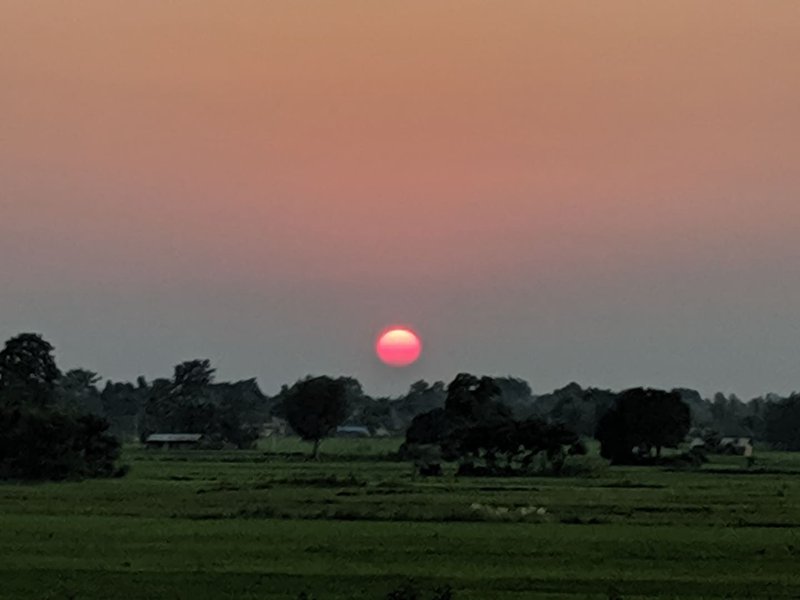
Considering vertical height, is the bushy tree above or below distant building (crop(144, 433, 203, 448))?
above

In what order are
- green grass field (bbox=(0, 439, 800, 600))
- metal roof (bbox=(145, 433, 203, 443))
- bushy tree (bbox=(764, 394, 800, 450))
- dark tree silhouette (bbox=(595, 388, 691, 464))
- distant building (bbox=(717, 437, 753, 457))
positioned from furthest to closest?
bushy tree (bbox=(764, 394, 800, 450))
metal roof (bbox=(145, 433, 203, 443))
distant building (bbox=(717, 437, 753, 457))
dark tree silhouette (bbox=(595, 388, 691, 464))
green grass field (bbox=(0, 439, 800, 600))

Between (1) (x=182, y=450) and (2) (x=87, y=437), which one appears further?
(1) (x=182, y=450)

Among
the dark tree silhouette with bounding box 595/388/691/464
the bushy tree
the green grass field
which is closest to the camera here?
the green grass field

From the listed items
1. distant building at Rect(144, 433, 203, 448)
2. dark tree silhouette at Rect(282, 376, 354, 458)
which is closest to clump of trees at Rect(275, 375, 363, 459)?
dark tree silhouette at Rect(282, 376, 354, 458)

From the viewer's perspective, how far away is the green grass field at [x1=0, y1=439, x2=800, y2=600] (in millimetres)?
27922

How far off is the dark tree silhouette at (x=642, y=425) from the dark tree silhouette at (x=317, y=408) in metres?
32.3

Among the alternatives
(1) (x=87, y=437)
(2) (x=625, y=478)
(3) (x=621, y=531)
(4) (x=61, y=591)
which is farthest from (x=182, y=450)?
(4) (x=61, y=591)

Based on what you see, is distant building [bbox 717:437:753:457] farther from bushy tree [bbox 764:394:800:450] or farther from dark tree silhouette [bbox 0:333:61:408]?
dark tree silhouette [bbox 0:333:61:408]

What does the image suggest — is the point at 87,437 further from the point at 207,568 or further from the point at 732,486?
the point at 207,568

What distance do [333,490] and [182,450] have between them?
71604mm

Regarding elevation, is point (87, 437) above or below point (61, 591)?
above

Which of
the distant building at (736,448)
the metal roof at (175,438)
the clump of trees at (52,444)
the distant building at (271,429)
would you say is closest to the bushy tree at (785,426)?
the distant building at (736,448)

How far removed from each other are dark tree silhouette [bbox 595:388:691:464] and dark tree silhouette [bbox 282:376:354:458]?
32.3 meters

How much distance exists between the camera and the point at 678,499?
5362cm
